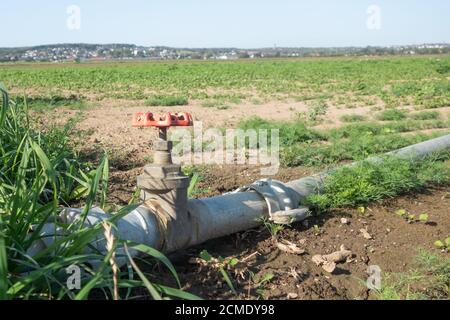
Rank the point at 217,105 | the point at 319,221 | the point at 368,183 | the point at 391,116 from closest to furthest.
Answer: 1. the point at 319,221
2. the point at 368,183
3. the point at 391,116
4. the point at 217,105

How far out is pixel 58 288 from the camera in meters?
2.20

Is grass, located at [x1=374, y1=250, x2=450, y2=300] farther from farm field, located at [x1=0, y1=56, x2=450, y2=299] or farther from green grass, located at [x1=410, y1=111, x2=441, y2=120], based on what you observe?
green grass, located at [x1=410, y1=111, x2=441, y2=120]

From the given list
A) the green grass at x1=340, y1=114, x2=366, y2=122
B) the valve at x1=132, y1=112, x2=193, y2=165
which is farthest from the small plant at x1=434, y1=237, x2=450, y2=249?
the green grass at x1=340, y1=114, x2=366, y2=122

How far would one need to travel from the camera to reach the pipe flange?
3.36 meters

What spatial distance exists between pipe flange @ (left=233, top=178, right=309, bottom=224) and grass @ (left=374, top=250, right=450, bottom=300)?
27.8 inches

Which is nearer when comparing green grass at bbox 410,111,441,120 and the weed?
the weed

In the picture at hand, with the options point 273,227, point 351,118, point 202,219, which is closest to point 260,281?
point 202,219

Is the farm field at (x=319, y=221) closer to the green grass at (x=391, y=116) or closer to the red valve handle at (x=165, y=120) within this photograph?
the red valve handle at (x=165, y=120)

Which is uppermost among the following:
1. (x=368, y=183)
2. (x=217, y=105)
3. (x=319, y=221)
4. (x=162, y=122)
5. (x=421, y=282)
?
(x=162, y=122)

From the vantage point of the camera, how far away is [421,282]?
2842 mm

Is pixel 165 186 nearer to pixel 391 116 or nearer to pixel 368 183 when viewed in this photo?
pixel 368 183

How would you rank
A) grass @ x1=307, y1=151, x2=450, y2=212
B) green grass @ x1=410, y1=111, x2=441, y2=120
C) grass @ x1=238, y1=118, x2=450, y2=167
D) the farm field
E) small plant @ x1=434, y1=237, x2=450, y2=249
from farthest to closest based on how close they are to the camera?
green grass @ x1=410, y1=111, x2=441, y2=120, grass @ x1=238, y1=118, x2=450, y2=167, grass @ x1=307, y1=151, x2=450, y2=212, small plant @ x1=434, y1=237, x2=450, y2=249, the farm field

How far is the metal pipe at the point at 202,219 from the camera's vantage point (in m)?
2.69

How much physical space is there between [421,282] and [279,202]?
1.01 m
